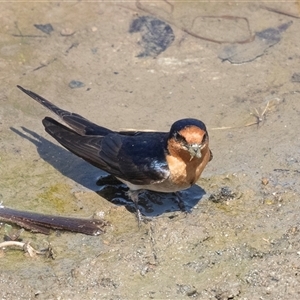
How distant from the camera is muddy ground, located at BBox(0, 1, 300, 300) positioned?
15.6ft

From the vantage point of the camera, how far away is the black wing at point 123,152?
5.25 meters

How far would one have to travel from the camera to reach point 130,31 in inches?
295

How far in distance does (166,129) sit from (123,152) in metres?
0.94

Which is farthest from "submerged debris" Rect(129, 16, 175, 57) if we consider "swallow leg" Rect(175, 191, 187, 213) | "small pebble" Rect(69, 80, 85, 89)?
"swallow leg" Rect(175, 191, 187, 213)

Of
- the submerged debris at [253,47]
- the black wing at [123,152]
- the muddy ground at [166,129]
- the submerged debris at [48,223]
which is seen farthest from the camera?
the submerged debris at [253,47]

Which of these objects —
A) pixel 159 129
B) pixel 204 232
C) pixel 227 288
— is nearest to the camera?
pixel 227 288

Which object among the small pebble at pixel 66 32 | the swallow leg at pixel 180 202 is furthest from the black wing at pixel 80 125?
the small pebble at pixel 66 32

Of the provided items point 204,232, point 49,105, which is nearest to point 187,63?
point 49,105

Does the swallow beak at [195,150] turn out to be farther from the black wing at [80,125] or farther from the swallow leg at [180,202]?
the black wing at [80,125]

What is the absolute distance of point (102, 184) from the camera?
19.0 feet

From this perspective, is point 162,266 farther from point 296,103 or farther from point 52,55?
point 52,55

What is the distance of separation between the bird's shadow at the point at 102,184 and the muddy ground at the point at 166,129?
2cm

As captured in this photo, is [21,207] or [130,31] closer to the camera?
[21,207]

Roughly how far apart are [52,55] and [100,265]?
113 inches
